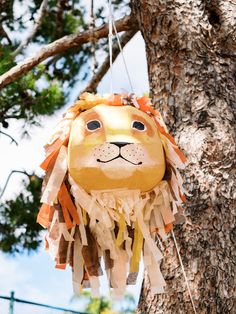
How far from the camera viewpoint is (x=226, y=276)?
7.16 ft

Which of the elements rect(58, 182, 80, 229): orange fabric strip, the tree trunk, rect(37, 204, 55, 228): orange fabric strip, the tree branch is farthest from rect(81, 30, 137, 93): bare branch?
rect(58, 182, 80, 229): orange fabric strip

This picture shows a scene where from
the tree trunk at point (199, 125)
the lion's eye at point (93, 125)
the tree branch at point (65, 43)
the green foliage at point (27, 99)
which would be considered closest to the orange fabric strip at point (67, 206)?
the lion's eye at point (93, 125)

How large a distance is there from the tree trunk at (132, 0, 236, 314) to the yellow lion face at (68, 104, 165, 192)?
0.64 meters

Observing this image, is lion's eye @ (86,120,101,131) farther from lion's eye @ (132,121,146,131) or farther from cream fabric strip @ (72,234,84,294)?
cream fabric strip @ (72,234,84,294)

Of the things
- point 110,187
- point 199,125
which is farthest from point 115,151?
point 199,125

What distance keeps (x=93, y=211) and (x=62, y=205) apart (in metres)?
0.09

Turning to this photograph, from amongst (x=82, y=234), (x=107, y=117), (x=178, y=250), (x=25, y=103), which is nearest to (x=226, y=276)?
(x=178, y=250)

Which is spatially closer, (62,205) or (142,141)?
(142,141)

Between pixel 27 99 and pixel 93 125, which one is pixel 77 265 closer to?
pixel 93 125

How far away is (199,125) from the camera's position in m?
2.37

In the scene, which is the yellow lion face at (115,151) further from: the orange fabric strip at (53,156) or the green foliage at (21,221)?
the green foliage at (21,221)

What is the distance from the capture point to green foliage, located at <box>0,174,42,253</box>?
4341mm

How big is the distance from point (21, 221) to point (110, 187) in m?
2.90

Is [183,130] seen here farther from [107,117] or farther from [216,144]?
[107,117]
